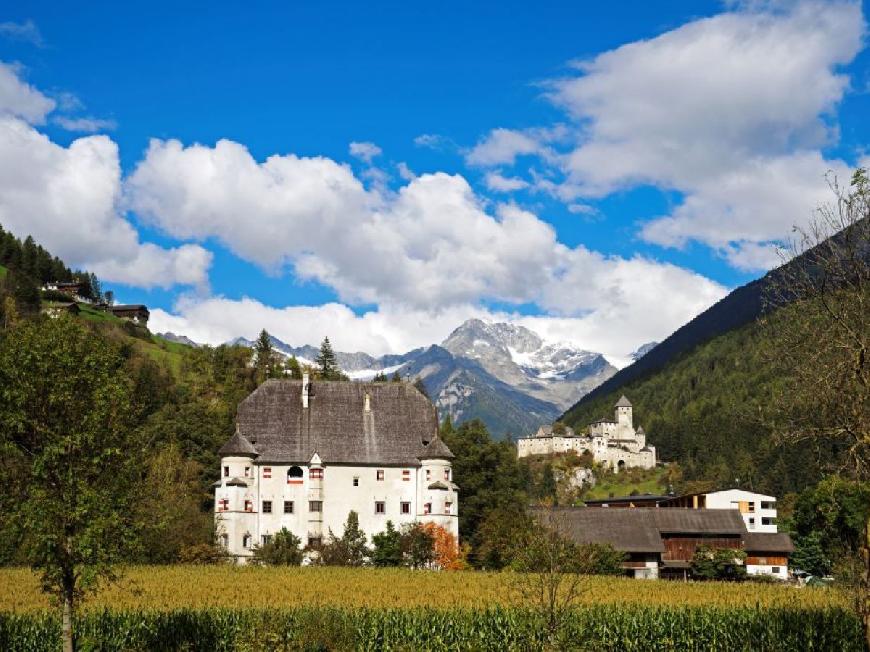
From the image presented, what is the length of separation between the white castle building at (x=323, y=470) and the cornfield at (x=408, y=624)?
37812 mm

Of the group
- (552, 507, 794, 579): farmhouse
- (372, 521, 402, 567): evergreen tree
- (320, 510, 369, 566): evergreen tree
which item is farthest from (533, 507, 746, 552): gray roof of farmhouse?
(320, 510, 369, 566): evergreen tree

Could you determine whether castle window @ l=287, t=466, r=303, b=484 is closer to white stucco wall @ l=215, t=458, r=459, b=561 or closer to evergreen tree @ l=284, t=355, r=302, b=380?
white stucco wall @ l=215, t=458, r=459, b=561

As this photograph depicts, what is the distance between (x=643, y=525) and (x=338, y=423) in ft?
97.6

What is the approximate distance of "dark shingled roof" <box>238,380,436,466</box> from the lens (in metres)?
87.2

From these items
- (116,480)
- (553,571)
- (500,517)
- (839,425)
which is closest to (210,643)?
(116,480)

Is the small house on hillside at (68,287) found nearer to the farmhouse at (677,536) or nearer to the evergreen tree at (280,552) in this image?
the evergreen tree at (280,552)

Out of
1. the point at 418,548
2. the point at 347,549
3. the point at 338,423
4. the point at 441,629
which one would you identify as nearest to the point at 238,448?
the point at 338,423

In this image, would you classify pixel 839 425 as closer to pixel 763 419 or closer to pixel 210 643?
pixel 763 419

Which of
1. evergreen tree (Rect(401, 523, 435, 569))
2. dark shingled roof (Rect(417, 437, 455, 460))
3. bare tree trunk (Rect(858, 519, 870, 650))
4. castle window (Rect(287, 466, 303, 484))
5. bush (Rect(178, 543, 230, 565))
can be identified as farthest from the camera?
dark shingled roof (Rect(417, 437, 455, 460))

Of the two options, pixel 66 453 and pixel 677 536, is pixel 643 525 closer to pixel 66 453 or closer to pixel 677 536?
pixel 677 536

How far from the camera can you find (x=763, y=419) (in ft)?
87.2

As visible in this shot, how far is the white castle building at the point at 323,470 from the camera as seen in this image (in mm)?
84875

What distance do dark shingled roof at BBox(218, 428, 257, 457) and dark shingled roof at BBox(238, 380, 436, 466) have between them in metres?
1.02

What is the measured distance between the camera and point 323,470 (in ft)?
284
